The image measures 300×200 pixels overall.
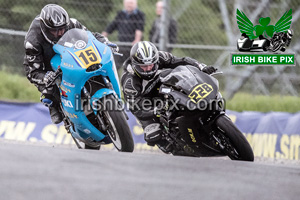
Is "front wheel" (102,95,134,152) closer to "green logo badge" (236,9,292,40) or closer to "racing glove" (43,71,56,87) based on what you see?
"racing glove" (43,71,56,87)

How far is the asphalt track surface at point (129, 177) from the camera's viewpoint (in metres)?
2.61

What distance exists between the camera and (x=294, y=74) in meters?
8.13

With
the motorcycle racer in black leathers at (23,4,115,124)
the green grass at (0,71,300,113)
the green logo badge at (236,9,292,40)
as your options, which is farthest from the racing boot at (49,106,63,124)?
the green logo badge at (236,9,292,40)

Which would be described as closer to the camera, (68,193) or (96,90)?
(68,193)

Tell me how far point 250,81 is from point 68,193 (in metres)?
5.98

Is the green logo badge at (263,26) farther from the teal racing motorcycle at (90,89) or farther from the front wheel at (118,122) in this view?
the front wheel at (118,122)

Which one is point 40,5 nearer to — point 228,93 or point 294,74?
point 228,93

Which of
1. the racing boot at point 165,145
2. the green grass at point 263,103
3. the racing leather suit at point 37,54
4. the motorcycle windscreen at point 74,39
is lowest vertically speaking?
the green grass at point 263,103

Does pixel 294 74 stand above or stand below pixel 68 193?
below

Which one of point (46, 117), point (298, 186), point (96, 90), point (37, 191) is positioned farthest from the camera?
point (46, 117)

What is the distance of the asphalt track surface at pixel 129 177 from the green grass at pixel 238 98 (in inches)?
197

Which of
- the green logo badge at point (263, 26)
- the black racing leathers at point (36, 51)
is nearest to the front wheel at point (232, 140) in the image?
the black racing leathers at point (36, 51)

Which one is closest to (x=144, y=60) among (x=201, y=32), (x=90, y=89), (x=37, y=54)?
(x=90, y=89)

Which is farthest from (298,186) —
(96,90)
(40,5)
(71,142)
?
(40,5)
